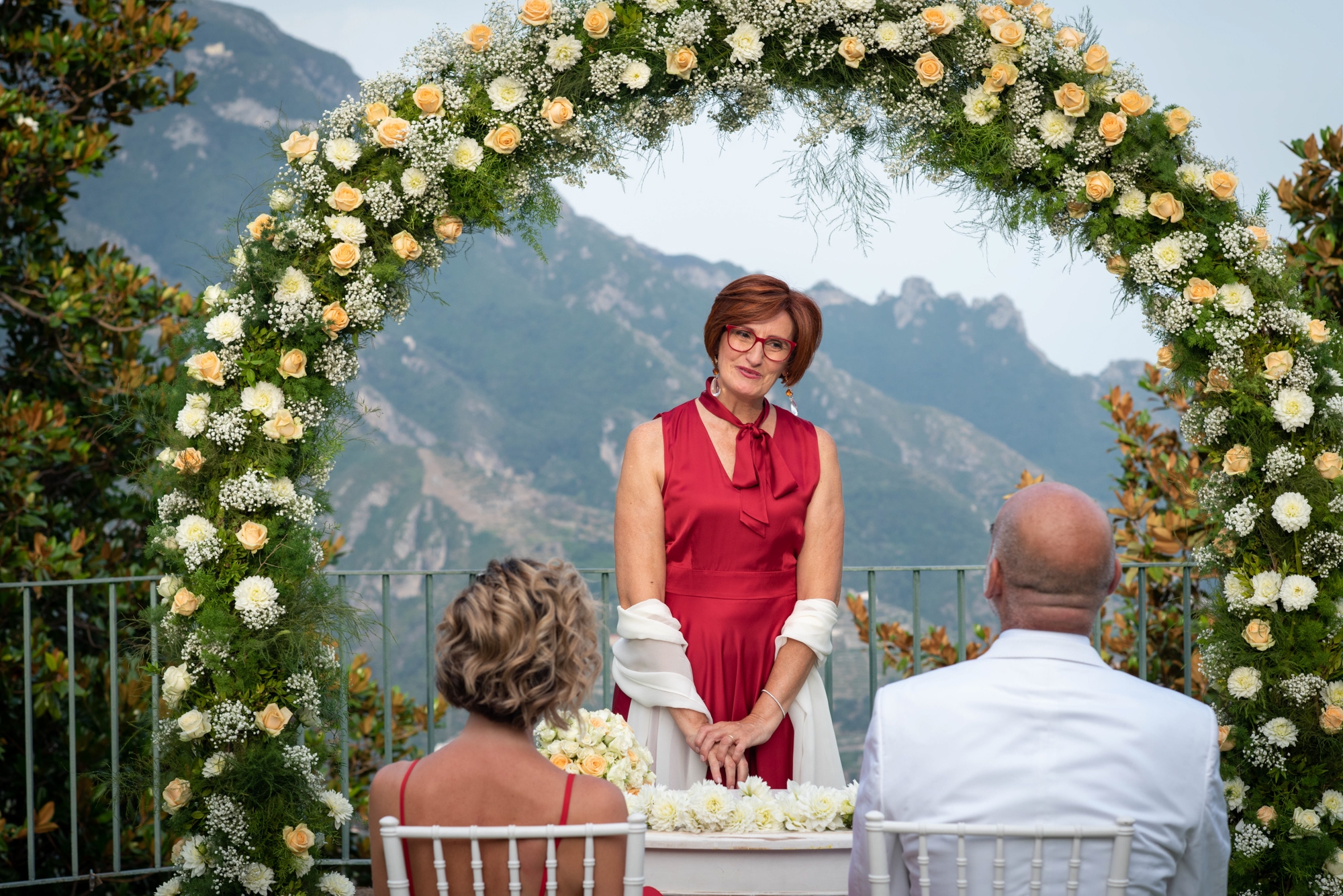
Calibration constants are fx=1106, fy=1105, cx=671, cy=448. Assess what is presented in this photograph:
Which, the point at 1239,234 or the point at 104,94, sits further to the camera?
the point at 104,94

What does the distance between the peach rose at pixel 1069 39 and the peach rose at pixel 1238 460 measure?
1.24 metres

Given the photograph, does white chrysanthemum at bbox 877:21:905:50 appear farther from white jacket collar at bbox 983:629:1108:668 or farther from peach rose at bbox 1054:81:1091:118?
white jacket collar at bbox 983:629:1108:668

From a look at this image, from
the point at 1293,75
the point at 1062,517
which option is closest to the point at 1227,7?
the point at 1293,75

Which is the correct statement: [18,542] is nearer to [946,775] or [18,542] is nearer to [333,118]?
[333,118]

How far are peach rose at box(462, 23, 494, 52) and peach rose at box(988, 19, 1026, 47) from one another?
1.42 m

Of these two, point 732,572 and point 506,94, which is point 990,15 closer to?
point 506,94

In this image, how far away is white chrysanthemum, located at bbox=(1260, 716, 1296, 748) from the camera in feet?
10.0

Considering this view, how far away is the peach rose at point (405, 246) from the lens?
3057 mm

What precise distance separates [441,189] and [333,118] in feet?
1.21

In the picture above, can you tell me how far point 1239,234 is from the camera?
10.3 ft

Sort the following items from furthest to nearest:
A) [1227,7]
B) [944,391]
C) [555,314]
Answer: [944,391]
[555,314]
[1227,7]

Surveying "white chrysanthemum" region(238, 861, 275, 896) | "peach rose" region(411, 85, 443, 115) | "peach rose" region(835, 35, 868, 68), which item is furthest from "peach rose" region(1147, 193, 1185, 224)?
"white chrysanthemum" region(238, 861, 275, 896)

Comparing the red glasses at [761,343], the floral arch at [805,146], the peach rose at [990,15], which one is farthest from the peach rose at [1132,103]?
the red glasses at [761,343]

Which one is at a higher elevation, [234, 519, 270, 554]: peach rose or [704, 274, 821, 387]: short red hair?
[704, 274, 821, 387]: short red hair
